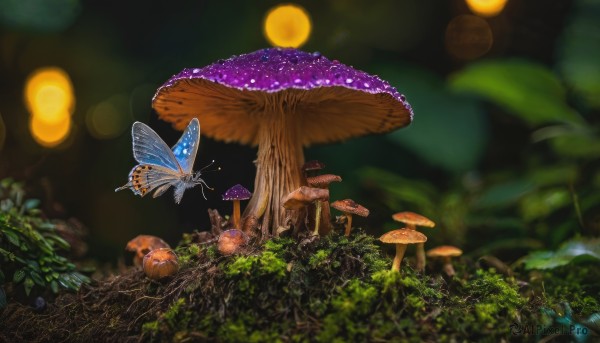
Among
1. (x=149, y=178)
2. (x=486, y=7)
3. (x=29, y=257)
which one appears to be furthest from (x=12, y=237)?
(x=486, y=7)

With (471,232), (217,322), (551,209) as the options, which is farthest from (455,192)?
(217,322)

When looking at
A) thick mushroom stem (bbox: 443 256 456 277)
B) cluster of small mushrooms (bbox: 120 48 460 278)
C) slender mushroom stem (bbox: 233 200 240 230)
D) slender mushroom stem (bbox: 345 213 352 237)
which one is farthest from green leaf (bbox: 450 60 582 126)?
slender mushroom stem (bbox: 233 200 240 230)

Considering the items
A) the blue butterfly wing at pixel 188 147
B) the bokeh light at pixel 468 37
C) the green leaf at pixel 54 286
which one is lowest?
the green leaf at pixel 54 286

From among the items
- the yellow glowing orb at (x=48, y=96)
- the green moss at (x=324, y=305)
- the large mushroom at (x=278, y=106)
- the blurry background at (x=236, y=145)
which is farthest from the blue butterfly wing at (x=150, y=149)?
the yellow glowing orb at (x=48, y=96)

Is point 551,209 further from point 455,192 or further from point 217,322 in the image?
point 217,322

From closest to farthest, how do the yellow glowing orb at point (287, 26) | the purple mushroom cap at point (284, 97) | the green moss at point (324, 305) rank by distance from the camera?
the green moss at point (324, 305)
the purple mushroom cap at point (284, 97)
the yellow glowing orb at point (287, 26)

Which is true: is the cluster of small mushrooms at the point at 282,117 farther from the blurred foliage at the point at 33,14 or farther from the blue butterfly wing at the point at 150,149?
the blurred foliage at the point at 33,14

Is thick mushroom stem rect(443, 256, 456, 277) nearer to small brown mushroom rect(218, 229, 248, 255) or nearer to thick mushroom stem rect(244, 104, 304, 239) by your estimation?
thick mushroom stem rect(244, 104, 304, 239)
